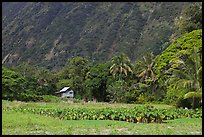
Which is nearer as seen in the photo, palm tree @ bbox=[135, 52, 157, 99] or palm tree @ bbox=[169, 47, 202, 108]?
palm tree @ bbox=[169, 47, 202, 108]

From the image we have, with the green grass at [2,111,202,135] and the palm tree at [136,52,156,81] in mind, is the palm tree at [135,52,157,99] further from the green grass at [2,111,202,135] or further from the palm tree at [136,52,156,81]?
the green grass at [2,111,202,135]

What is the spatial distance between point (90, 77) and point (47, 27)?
65.1 meters

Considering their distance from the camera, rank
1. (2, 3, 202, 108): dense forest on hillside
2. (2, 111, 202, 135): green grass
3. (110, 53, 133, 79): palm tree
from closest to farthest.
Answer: (2, 111, 202, 135): green grass, (2, 3, 202, 108): dense forest on hillside, (110, 53, 133, 79): palm tree

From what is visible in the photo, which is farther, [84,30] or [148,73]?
[84,30]

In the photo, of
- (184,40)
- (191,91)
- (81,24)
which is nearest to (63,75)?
(184,40)

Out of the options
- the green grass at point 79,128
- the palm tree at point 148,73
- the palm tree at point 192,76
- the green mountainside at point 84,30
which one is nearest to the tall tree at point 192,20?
the palm tree at point 148,73

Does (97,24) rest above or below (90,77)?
above

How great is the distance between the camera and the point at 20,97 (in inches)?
1635

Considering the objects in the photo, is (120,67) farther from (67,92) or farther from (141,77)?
(67,92)

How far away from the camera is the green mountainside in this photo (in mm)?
83500

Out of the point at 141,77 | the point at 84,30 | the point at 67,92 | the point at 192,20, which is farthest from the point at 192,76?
the point at 84,30

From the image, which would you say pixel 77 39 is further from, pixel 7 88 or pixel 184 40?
pixel 184 40

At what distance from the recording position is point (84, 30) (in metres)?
100

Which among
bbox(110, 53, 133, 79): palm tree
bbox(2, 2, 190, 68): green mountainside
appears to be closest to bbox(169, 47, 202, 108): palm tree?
bbox(110, 53, 133, 79): palm tree
